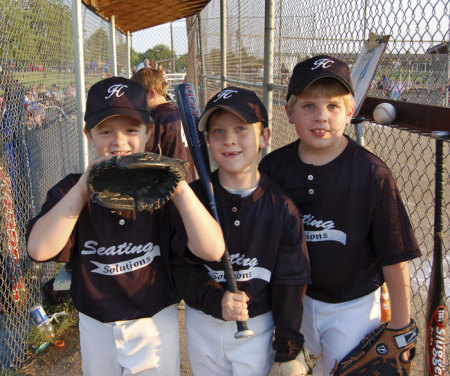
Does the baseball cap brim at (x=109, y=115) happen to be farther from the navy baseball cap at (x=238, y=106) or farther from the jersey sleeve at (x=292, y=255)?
the jersey sleeve at (x=292, y=255)

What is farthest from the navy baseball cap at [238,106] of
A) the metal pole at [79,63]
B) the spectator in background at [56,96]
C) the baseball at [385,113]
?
the spectator in background at [56,96]

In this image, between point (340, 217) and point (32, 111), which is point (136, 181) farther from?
point (32, 111)

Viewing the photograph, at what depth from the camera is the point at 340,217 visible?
5.65 feet

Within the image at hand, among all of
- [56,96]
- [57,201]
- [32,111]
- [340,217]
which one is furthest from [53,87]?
[340,217]

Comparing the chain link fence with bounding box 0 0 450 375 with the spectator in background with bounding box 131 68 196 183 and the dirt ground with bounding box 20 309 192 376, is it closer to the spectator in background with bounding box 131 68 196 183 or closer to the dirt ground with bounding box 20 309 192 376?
the dirt ground with bounding box 20 309 192 376

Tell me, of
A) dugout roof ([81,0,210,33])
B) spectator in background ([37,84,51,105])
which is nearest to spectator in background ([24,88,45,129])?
spectator in background ([37,84,51,105])

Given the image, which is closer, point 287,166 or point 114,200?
point 114,200

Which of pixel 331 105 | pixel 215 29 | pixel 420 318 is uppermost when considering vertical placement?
pixel 215 29

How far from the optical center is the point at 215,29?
7574 millimetres

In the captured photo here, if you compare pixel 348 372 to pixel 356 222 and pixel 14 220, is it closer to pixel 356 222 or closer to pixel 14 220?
pixel 356 222

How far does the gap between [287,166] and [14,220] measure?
2112 mm

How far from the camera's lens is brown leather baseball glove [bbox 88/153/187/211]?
1.35m

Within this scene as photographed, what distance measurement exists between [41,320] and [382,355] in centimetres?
237

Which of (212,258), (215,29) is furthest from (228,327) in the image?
(215,29)
